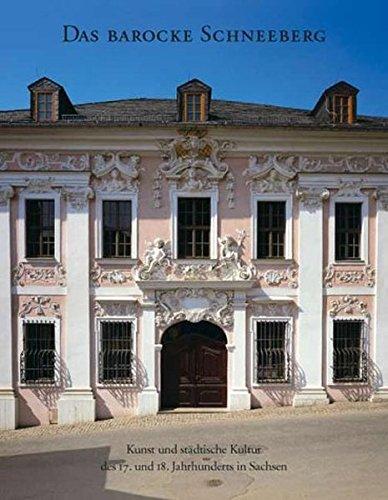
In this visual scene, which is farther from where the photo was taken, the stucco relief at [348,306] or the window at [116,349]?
the stucco relief at [348,306]

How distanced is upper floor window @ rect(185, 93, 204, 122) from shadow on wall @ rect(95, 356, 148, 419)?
791 centimetres

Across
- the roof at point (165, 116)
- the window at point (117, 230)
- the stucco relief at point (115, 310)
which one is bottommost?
the stucco relief at point (115, 310)

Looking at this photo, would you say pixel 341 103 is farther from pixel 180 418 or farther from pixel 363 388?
pixel 180 418

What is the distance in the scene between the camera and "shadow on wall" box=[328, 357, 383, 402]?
1473cm

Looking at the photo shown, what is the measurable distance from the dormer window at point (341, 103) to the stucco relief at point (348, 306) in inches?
223

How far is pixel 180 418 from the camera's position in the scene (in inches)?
551

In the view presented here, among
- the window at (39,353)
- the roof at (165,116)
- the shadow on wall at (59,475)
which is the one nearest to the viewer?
the shadow on wall at (59,475)

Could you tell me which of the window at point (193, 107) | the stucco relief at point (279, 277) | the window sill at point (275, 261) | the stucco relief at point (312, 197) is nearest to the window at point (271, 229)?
the window sill at point (275, 261)

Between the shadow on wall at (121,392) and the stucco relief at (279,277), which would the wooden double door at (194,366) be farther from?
the stucco relief at (279,277)

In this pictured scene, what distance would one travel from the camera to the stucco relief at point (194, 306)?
14.4 meters

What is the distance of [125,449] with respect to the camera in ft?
38.8

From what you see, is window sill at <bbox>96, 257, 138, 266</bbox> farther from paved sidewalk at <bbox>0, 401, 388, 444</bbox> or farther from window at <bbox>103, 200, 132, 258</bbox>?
paved sidewalk at <bbox>0, 401, 388, 444</bbox>

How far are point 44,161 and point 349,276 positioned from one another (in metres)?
10.3

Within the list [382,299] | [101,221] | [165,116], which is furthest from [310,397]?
[165,116]
